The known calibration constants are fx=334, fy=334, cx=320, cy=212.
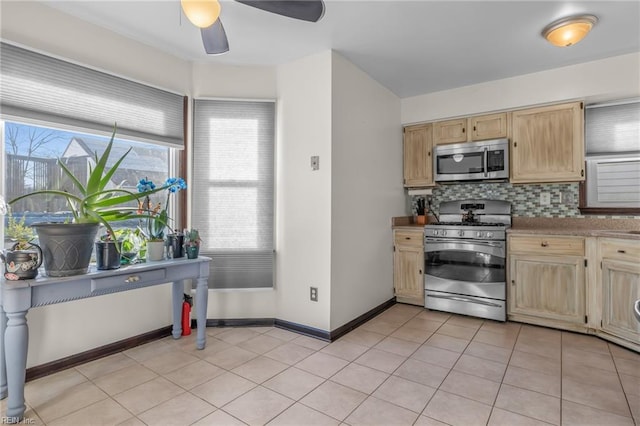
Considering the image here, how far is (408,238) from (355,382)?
6.64 feet

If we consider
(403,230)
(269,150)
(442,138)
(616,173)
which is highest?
(442,138)

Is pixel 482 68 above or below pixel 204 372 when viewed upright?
above

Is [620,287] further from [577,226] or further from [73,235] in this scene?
[73,235]

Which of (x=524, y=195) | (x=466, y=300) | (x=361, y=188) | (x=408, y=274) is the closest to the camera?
(x=361, y=188)

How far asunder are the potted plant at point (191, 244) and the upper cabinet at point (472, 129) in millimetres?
2879

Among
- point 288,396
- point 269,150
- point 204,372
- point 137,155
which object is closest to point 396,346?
point 288,396

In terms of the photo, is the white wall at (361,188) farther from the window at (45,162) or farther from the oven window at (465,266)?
the window at (45,162)

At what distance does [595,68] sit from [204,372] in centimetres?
419

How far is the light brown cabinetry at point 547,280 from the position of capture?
9.73ft

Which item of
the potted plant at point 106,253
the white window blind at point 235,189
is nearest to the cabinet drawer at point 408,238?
the white window blind at point 235,189

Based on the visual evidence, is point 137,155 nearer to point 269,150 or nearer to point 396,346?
point 269,150

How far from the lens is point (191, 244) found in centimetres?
264

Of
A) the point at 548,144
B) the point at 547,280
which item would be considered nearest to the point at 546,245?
the point at 547,280

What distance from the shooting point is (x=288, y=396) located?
198cm
